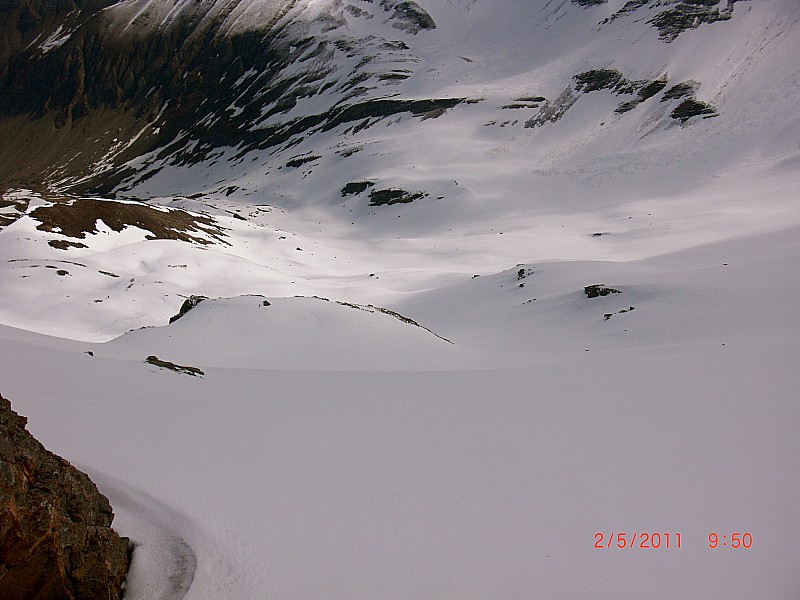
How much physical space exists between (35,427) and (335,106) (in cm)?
7790

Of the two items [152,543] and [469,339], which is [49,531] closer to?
[152,543]

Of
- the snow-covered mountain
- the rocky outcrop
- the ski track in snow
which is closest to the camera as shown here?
the rocky outcrop

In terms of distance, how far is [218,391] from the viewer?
580 cm

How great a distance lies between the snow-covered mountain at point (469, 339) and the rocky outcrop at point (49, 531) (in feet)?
0.74

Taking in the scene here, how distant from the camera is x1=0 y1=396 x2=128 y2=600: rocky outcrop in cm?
219

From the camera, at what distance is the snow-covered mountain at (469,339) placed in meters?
3.01

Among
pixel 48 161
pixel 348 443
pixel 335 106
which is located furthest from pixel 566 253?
pixel 48 161

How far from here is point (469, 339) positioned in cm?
1554

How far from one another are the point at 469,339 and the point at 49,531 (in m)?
13.7
